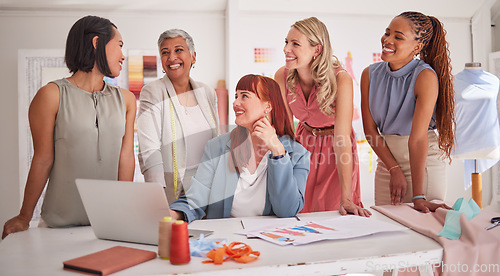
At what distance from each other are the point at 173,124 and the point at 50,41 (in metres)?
2.58

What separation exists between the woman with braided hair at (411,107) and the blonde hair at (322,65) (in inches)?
8.3

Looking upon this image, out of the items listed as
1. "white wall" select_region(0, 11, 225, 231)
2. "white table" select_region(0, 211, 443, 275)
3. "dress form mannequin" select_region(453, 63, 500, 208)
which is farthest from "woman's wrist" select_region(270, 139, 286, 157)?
"white wall" select_region(0, 11, 225, 231)

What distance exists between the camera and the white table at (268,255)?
3.69 ft

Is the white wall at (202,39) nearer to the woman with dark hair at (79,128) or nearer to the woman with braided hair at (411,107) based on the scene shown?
the woman with braided hair at (411,107)

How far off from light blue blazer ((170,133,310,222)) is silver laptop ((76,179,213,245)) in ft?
0.91

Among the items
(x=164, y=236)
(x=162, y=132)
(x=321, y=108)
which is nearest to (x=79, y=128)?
(x=162, y=132)

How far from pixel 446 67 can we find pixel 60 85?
5.31 ft

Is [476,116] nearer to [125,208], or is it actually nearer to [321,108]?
[321,108]

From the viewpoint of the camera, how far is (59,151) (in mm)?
1649

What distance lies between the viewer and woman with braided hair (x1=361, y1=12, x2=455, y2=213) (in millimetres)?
1944

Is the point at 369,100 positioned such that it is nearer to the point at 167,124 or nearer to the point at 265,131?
the point at 265,131

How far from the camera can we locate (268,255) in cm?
121

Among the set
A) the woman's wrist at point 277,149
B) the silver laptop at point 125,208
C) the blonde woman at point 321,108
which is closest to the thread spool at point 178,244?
the silver laptop at point 125,208

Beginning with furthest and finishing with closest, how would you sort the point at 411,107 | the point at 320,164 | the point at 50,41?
the point at 50,41 → the point at 320,164 → the point at 411,107
